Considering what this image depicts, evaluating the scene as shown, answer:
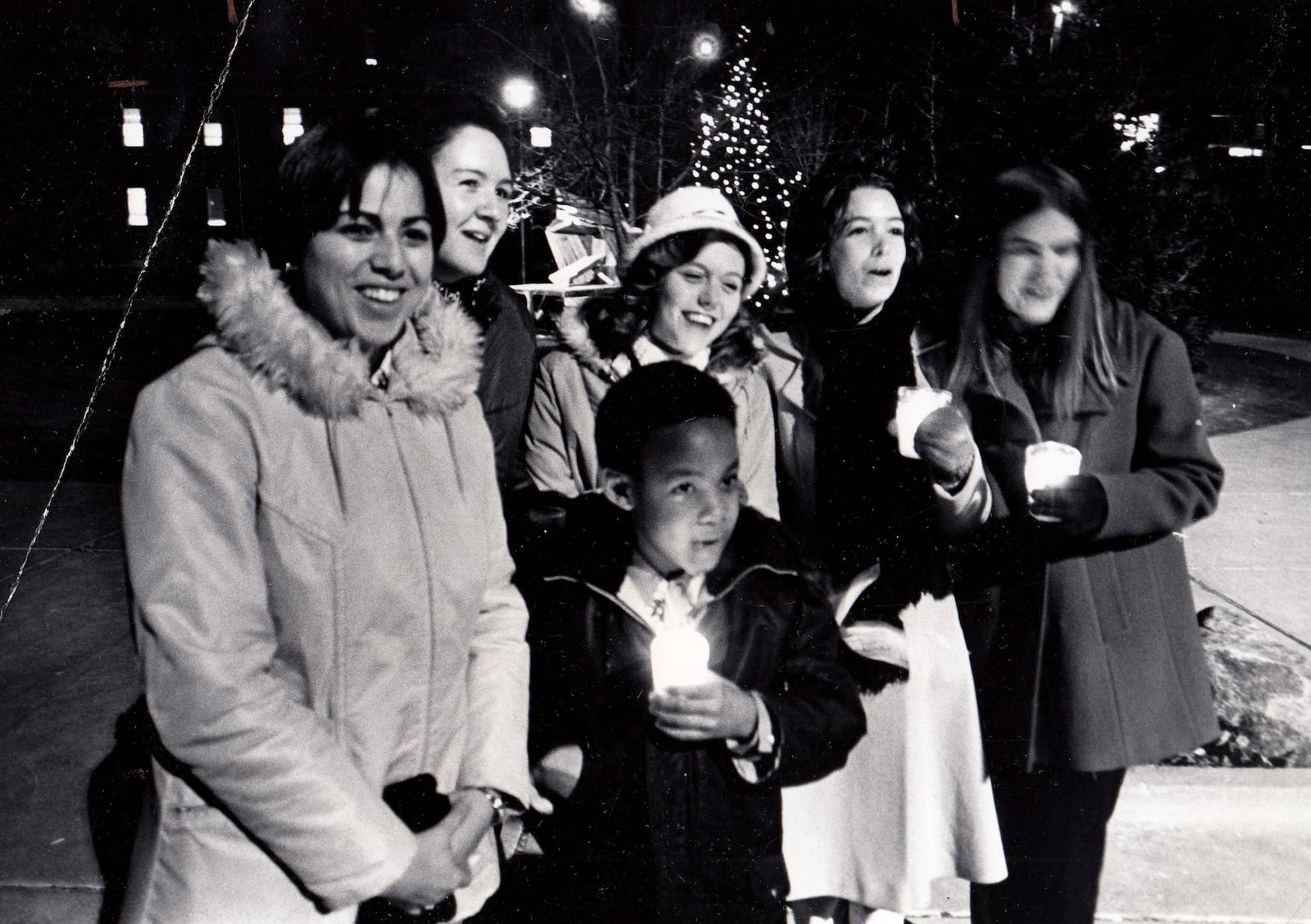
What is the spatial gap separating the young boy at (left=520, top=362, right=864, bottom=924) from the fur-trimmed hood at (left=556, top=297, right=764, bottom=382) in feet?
1.24

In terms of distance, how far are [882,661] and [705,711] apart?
809 millimetres

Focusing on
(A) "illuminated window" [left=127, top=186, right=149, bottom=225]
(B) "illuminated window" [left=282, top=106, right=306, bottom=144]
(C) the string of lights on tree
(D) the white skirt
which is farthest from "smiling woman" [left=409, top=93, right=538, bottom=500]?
(A) "illuminated window" [left=127, top=186, right=149, bottom=225]

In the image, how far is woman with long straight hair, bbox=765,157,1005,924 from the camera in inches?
106

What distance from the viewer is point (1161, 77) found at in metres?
6.74

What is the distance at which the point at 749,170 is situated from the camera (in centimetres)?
1186

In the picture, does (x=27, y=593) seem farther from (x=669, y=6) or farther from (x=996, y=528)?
(x=669, y=6)

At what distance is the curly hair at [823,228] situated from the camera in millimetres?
2984

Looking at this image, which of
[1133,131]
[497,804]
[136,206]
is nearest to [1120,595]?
[497,804]

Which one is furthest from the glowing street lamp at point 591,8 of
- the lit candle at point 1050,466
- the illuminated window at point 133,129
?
the illuminated window at point 133,129

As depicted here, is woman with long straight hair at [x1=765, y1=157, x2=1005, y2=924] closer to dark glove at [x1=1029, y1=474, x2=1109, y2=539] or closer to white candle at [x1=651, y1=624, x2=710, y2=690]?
dark glove at [x1=1029, y1=474, x2=1109, y2=539]

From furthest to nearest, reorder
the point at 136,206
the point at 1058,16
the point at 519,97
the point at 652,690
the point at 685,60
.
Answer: the point at 136,206, the point at 519,97, the point at 685,60, the point at 1058,16, the point at 652,690

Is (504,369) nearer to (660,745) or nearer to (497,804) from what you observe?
(660,745)

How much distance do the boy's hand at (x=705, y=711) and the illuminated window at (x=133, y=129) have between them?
42.8 m

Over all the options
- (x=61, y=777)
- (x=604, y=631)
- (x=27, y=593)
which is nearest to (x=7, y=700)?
(x=61, y=777)
